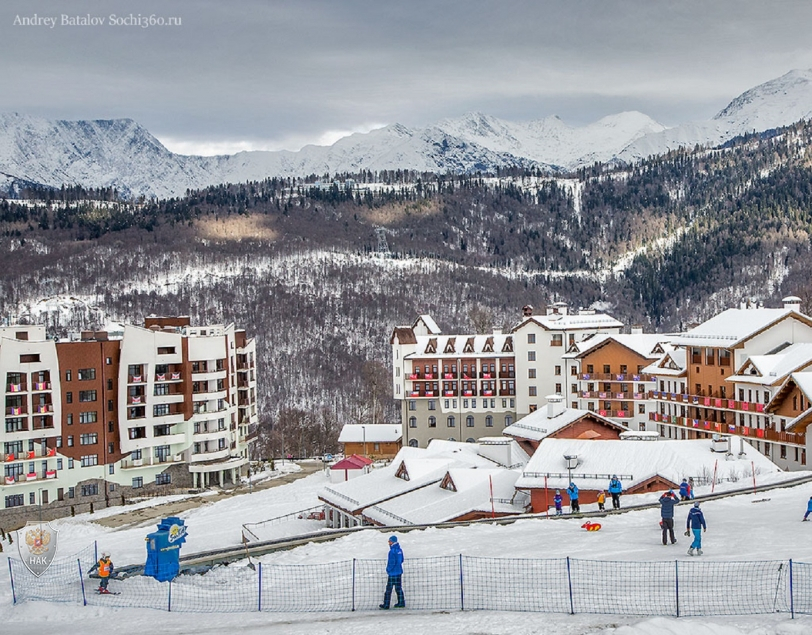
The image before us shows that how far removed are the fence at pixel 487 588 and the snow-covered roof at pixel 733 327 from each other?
43.4 metres

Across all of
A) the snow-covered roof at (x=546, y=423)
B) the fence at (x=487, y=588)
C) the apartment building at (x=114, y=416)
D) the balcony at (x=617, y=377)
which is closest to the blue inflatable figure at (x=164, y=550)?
the fence at (x=487, y=588)

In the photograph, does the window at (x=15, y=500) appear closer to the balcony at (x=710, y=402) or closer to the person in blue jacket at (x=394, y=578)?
the balcony at (x=710, y=402)

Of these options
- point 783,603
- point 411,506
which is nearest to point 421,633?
point 783,603

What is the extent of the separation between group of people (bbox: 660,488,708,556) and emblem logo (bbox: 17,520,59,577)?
16.9m

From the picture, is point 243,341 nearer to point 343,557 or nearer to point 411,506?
point 411,506

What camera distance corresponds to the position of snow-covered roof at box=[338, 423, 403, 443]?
101325 mm

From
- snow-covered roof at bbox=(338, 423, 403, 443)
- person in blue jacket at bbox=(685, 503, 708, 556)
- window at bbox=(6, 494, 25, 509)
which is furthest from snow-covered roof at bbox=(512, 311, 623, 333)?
person in blue jacket at bbox=(685, 503, 708, 556)

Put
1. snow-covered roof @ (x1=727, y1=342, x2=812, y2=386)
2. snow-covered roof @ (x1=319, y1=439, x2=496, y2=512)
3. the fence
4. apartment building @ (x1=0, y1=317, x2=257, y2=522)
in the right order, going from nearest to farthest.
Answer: the fence, snow-covered roof @ (x1=319, y1=439, x2=496, y2=512), snow-covered roof @ (x1=727, y1=342, x2=812, y2=386), apartment building @ (x1=0, y1=317, x2=257, y2=522)

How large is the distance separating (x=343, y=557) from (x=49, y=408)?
185 ft

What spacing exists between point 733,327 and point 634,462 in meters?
25.1

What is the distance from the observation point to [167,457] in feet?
288

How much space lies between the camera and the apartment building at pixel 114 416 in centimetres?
7931

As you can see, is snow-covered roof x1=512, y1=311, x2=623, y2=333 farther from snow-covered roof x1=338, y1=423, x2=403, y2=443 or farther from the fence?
the fence

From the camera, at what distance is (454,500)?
1911 inches
